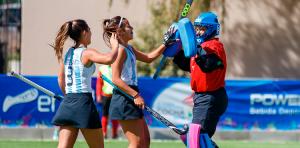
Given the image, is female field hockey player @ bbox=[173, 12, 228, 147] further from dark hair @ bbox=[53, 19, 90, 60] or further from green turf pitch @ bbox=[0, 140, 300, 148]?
green turf pitch @ bbox=[0, 140, 300, 148]

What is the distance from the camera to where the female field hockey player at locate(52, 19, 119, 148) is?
795 cm

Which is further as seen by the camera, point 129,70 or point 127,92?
point 129,70

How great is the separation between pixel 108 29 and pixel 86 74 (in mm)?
542

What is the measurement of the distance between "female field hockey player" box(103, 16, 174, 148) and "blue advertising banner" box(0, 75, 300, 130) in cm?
717

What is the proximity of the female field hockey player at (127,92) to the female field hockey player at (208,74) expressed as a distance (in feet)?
1.86

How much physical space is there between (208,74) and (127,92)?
0.80 meters

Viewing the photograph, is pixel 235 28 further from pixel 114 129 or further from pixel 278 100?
pixel 114 129

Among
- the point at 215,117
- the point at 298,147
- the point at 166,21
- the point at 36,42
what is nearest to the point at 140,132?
the point at 215,117

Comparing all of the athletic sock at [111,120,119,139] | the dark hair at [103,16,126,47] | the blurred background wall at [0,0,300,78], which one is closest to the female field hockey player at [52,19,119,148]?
the dark hair at [103,16,126,47]

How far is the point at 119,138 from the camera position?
15.2m

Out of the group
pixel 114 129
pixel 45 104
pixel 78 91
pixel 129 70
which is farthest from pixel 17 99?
pixel 78 91

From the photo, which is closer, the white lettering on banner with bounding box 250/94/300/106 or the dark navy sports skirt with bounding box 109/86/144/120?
the dark navy sports skirt with bounding box 109/86/144/120

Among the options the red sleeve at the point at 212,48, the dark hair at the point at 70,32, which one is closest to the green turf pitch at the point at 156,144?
the dark hair at the point at 70,32

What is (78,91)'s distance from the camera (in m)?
8.04
